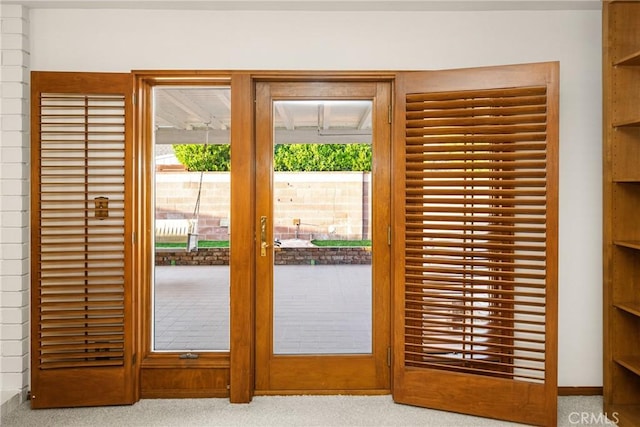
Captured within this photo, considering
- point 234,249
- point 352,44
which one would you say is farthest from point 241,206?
point 352,44

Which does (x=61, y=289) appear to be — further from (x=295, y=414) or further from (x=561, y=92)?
(x=561, y=92)

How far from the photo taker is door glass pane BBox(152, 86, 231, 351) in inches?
Answer: 120

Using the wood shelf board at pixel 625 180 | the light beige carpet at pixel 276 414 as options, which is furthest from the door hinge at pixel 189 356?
the wood shelf board at pixel 625 180

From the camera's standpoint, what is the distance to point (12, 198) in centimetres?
278

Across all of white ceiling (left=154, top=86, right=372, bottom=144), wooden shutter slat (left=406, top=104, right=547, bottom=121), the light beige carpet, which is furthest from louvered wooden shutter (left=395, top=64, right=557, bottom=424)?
white ceiling (left=154, top=86, right=372, bottom=144)

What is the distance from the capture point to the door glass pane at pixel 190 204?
9.99 feet

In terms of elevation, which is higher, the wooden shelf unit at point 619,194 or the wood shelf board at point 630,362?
the wooden shelf unit at point 619,194

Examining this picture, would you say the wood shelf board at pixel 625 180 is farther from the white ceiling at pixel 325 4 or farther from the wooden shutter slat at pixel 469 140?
the white ceiling at pixel 325 4

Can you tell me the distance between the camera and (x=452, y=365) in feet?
9.16

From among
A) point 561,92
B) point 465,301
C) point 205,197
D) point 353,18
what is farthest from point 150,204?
point 561,92

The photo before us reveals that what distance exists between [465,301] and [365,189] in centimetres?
99

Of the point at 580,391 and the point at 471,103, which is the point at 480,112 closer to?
the point at 471,103

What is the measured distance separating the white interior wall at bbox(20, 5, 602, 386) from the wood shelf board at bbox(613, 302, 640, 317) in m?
0.33

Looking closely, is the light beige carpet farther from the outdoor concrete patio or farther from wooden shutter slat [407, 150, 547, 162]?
wooden shutter slat [407, 150, 547, 162]
